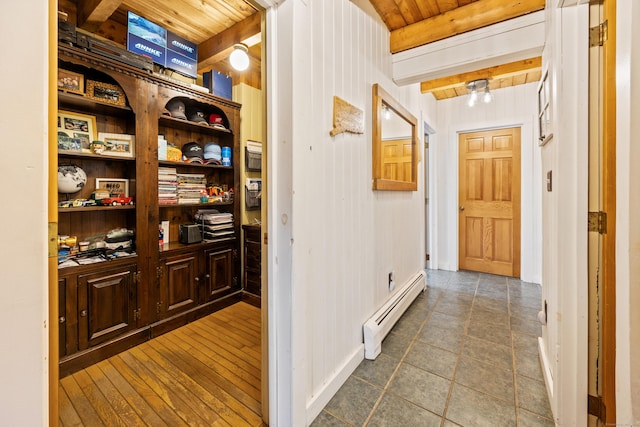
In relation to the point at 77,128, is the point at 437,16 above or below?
above

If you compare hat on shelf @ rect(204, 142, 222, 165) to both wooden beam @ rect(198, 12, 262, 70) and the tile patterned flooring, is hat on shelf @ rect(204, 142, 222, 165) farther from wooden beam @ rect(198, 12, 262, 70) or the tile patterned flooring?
the tile patterned flooring

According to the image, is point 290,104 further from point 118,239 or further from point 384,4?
point 118,239

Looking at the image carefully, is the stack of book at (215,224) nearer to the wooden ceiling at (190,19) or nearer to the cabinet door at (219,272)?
the cabinet door at (219,272)

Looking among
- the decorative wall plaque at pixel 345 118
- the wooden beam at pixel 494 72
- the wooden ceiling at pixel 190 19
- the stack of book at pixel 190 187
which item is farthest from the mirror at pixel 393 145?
the stack of book at pixel 190 187

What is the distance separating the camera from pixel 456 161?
13.3 ft

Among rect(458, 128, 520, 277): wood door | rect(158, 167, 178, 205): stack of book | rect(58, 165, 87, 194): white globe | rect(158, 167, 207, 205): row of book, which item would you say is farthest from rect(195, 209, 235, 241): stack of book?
rect(458, 128, 520, 277): wood door

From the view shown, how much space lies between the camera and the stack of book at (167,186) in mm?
2332

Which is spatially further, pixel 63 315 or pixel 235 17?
pixel 235 17

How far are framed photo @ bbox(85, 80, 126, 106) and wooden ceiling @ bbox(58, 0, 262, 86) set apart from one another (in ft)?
1.80

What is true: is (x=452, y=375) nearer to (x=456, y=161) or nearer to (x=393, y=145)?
(x=393, y=145)

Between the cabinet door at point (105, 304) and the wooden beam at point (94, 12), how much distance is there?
6.08 ft

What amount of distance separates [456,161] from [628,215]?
3.53 m

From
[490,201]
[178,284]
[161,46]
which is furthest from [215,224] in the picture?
[490,201]

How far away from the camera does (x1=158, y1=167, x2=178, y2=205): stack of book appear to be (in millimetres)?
2332
